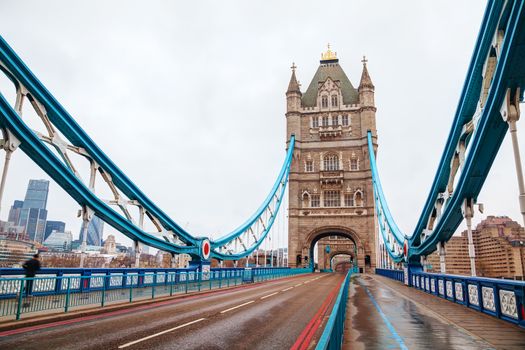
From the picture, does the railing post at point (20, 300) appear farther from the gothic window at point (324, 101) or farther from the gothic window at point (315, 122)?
the gothic window at point (324, 101)

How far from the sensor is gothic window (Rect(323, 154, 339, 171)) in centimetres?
5862

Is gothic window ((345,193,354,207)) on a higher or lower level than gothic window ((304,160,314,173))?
lower

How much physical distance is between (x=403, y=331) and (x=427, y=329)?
83 cm

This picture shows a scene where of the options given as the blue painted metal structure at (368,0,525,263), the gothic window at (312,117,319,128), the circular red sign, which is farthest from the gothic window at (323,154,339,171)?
the blue painted metal structure at (368,0,525,263)

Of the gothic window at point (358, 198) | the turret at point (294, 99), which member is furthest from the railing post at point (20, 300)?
the turret at point (294, 99)

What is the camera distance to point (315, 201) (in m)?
57.8

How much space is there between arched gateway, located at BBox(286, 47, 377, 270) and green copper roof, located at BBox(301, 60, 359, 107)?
0.17 meters

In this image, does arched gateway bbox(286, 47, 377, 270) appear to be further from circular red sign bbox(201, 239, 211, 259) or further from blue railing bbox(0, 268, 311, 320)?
blue railing bbox(0, 268, 311, 320)

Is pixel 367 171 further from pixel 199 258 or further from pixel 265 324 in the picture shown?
pixel 265 324

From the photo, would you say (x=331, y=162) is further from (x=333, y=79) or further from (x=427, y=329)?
(x=427, y=329)

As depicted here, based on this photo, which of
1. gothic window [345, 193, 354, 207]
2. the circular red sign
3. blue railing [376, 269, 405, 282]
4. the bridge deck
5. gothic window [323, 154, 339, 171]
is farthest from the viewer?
gothic window [323, 154, 339, 171]

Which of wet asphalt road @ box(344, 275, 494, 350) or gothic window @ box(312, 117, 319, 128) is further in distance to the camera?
gothic window @ box(312, 117, 319, 128)

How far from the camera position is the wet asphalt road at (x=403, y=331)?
7348 mm

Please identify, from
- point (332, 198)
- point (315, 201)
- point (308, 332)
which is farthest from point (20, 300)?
point (332, 198)
